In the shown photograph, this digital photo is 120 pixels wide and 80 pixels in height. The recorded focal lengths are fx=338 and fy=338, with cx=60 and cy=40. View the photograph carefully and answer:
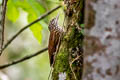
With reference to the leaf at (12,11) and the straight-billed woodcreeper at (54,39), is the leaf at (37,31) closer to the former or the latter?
the leaf at (12,11)

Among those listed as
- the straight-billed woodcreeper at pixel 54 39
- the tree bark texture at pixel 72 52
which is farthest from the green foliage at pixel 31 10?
the tree bark texture at pixel 72 52

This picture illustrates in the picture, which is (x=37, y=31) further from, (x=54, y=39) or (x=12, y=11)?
(x=54, y=39)

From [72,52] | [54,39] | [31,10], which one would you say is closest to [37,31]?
[31,10]

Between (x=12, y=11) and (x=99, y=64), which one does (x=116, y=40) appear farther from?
(x=12, y=11)

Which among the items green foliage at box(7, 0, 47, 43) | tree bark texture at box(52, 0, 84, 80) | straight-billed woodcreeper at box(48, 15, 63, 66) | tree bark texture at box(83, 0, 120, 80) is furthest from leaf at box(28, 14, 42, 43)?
tree bark texture at box(83, 0, 120, 80)

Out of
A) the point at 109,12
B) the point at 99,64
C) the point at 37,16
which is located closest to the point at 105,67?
the point at 99,64

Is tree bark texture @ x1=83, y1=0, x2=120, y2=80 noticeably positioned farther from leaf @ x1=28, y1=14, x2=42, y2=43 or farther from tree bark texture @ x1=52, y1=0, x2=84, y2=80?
leaf @ x1=28, y1=14, x2=42, y2=43
